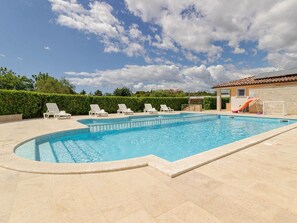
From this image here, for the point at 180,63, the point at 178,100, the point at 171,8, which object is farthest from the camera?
the point at 180,63

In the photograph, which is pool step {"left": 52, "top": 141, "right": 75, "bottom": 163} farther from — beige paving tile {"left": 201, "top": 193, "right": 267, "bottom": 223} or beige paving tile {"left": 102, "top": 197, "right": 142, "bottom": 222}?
beige paving tile {"left": 201, "top": 193, "right": 267, "bottom": 223}

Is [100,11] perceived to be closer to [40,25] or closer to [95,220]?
[40,25]

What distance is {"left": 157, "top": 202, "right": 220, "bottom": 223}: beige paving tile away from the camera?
1.94 metres

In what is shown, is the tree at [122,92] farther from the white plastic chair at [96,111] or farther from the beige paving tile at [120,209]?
the beige paving tile at [120,209]

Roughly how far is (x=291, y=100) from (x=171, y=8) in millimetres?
14755

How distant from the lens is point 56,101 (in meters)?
15.1

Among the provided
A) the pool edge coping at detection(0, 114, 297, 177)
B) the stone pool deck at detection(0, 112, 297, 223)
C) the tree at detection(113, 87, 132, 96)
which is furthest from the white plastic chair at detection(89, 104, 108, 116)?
the tree at detection(113, 87, 132, 96)

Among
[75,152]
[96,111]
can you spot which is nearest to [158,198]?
[75,152]

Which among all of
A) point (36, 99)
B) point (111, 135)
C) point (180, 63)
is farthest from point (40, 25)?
point (180, 63)

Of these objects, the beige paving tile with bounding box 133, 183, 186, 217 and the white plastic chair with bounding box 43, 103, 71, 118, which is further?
the white plastic chair with bounding box 43, 103, 71, 118

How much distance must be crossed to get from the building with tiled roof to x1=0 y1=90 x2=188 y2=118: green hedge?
30.7 ft

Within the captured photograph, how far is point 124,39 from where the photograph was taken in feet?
68.9

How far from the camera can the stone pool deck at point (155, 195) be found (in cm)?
202

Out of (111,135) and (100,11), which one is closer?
(111,135)
